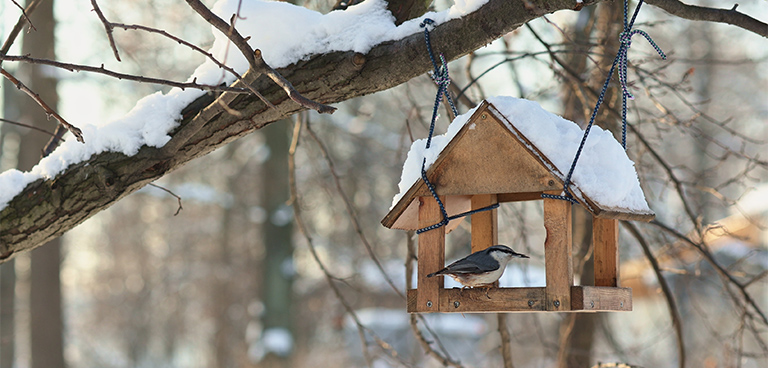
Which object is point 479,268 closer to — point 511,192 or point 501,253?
point 501,253

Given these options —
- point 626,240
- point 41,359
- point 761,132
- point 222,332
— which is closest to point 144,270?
point 222,332

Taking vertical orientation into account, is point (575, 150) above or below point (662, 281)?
→ above

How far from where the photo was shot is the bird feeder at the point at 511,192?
1940 millimetres

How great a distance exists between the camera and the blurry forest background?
4625mm

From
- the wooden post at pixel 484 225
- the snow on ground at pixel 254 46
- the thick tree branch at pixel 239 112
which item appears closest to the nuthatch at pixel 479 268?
the wooden post at pixel 484 225

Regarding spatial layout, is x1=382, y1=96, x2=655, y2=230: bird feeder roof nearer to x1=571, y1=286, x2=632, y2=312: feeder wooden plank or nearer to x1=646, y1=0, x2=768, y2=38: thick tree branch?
x1=571, y1=286, x2=632, y2=312: feeder wooden plank

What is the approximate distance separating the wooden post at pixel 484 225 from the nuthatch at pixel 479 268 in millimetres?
440

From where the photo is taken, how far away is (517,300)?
194 cm

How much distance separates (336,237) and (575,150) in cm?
1048

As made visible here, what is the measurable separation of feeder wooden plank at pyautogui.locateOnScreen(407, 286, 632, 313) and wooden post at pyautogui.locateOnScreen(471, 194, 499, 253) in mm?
488

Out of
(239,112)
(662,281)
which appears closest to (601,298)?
(239,112)

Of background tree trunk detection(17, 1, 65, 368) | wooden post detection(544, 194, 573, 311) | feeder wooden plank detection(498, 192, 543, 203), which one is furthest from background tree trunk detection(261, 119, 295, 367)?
wooden post detection(544, 194, 573, 311)

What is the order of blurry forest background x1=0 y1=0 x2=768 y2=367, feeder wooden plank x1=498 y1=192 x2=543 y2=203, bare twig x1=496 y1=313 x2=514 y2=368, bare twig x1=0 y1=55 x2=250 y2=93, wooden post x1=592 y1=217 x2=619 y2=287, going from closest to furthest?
bare twig x1=0 y1=55 x2=250 y2=93 < wooden post x1=592 y1=217 x2=619 y2=287 < feeder wooden plank x1=498 y1=192 x2=543 y2=203 < bare twig x1=496 y1=313 x2=514 y2=368 < blurry forest background x1=0 y1=0 x2=768 y2=367

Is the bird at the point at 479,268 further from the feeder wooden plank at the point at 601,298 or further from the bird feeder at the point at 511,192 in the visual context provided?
the feeder wooden plank at the point at 601,298
